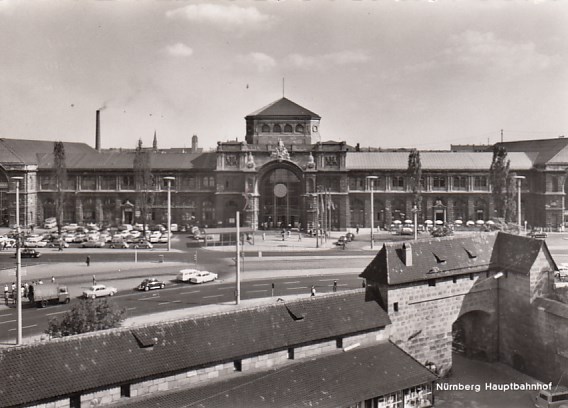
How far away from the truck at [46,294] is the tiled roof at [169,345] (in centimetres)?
2156

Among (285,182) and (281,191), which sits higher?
(285,182)

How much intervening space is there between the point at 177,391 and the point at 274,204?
72550 mm

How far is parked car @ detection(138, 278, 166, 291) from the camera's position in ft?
172

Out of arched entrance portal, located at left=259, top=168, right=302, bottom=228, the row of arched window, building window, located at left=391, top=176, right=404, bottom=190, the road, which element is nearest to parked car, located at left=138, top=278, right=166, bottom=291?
the road

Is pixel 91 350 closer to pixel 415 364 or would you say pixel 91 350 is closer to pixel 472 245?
pixel 415 364

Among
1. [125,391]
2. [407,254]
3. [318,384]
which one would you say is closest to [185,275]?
[407,254]

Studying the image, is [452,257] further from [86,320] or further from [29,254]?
[29,254]

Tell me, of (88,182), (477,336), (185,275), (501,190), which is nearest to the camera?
(477,336)

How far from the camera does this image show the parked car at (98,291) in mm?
48500

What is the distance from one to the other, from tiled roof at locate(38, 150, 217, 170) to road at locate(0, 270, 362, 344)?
4862 centimetres

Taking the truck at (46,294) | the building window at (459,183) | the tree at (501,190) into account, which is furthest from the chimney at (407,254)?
the building window at (459,183)

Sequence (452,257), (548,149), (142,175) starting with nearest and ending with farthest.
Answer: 1. (452,257)
2. (142,175)
3. (548,149)

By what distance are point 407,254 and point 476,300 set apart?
777 cm

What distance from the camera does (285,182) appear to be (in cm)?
9906
